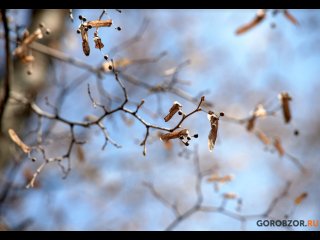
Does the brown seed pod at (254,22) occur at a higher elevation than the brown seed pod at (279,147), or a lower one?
higher

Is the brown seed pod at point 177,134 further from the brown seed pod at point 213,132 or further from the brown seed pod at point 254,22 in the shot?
the brown seed pod at point 254,22

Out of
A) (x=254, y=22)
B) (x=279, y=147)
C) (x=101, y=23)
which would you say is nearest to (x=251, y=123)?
(x=279, y=147)

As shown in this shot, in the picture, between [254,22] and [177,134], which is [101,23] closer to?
[177,134]

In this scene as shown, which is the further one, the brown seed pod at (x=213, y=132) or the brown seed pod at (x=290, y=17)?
the brown seed pod at (x=290, y=17)

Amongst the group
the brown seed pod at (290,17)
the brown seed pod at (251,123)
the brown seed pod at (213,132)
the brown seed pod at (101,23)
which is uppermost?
Answer: the brown seed pod at (290,17)

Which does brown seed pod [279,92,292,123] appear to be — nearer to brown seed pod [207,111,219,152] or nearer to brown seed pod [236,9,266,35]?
brown seed pod [236,9,266,35]

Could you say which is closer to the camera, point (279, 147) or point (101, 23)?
point (101, 23)

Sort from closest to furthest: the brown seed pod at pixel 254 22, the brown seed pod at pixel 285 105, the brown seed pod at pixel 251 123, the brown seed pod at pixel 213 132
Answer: the brown seed pod at pixel 213 132 → the brown seed pod at pixel 285 105 → the brown seed pod at pixel 251 123 → the brown seed pod at pixel 254 22

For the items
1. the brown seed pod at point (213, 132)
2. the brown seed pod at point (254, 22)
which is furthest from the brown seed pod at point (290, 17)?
the brown seed pod at point (213, 132)

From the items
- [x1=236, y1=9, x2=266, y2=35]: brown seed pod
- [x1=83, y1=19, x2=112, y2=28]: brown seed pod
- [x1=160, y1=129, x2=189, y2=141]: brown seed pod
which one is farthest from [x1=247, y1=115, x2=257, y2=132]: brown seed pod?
[x1=83, y1=19, x2=112, y2=28]: brown seed pod
